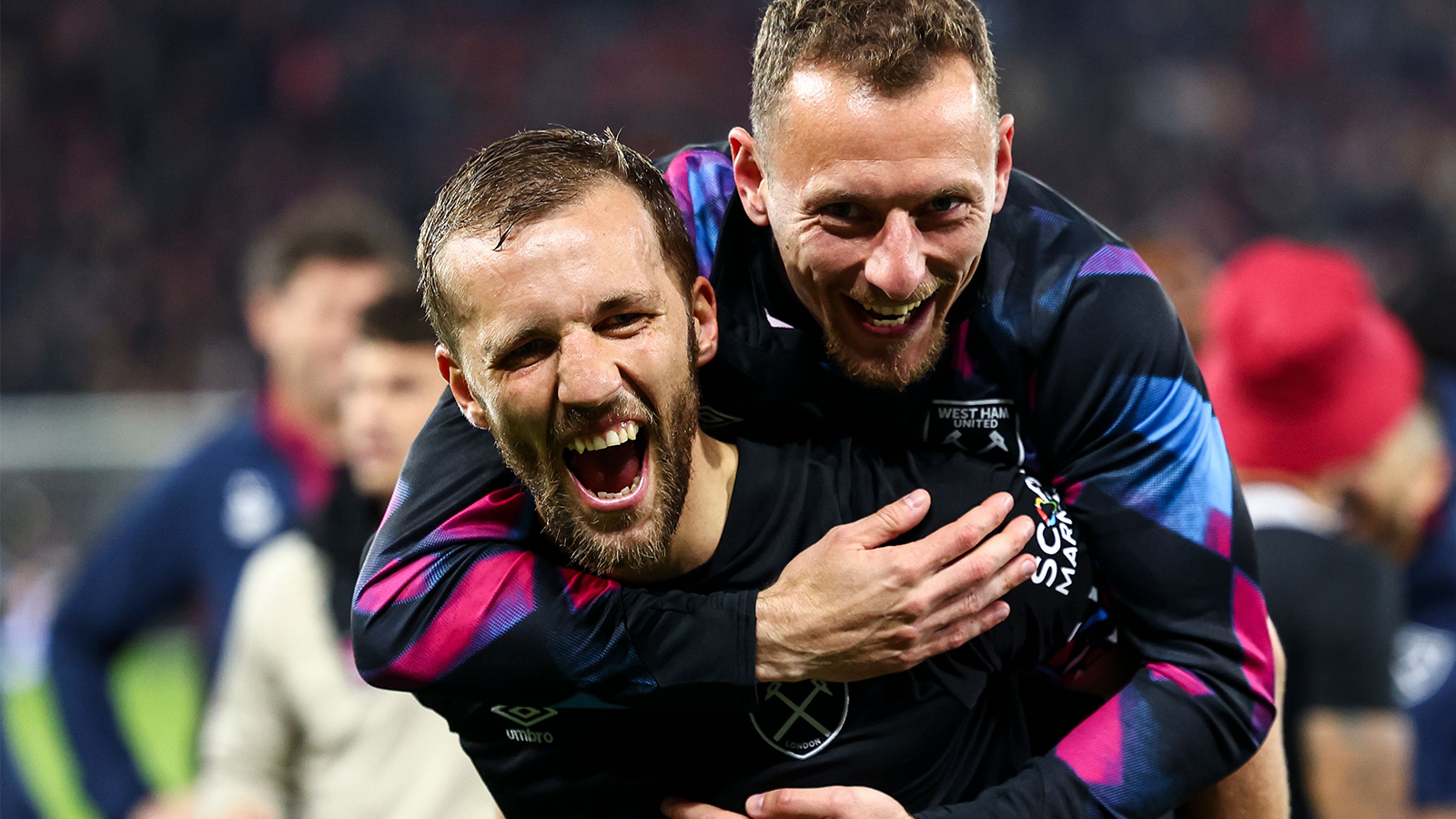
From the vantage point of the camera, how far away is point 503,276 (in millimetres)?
1863

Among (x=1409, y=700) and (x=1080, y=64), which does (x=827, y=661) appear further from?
(x=1080, y=64)

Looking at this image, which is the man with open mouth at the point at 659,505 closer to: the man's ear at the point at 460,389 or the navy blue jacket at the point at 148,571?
the man's ear at the point at 460,389

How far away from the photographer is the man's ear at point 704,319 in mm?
2078

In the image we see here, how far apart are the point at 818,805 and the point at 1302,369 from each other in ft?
7.05

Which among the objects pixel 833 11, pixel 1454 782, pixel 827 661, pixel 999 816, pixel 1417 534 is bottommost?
pixel 1454 782

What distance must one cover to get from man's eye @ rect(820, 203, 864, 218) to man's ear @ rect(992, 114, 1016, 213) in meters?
0.21

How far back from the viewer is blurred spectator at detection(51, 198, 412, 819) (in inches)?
198

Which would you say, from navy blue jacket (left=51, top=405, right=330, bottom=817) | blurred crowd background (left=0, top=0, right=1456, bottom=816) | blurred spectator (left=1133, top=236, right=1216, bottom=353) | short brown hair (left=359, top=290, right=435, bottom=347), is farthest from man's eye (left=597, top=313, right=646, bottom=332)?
blurred crowd background (left=0, top=0, right=1456, bottom=816)

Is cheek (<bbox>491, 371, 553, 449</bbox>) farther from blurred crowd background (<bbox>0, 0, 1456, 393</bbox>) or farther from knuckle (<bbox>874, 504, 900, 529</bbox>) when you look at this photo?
blurred crowd background (<bbox>0, 0, 1456, 393</bbox>)

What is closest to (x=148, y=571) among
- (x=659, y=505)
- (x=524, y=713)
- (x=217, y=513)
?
(x=217, y=513)

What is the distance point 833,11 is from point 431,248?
0.64 metres

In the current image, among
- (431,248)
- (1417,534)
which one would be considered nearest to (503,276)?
(431,248)

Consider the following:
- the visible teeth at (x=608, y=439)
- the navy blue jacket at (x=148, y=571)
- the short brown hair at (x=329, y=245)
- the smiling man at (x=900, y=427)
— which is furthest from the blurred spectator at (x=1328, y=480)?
the navy blue jacket at (x=148, y=571)

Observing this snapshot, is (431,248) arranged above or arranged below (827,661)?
above
